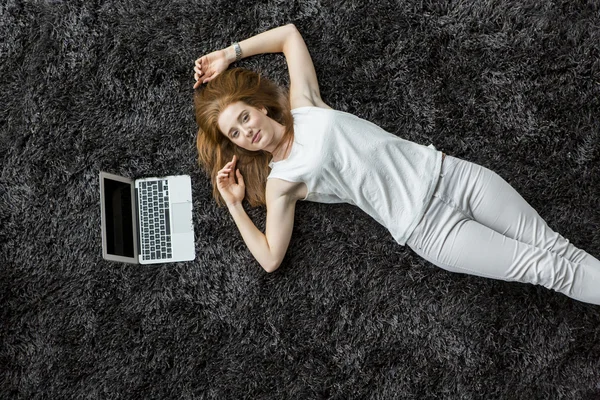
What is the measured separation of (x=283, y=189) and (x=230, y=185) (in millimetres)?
234

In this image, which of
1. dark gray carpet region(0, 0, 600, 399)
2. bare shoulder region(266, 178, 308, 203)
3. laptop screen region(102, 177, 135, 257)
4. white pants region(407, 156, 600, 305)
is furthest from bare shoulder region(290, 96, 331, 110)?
laptop screen region(102, 177, 135, 257)

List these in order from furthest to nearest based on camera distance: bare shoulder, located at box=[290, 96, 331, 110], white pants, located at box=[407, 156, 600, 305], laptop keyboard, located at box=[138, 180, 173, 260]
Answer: laptop keyboard, located at box=[138, 180, 173, 260], bare shoulder, located at box=[290, 96, 331, 110], white pants, located at box=[407, 156, 600, 305]

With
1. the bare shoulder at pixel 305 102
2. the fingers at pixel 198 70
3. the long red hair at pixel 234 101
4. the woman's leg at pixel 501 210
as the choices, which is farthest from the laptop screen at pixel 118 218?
the woman's leg at pixel 501 210

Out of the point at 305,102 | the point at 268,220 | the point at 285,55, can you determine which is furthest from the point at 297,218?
the point at 285,55

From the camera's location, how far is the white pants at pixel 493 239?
1.35 meters

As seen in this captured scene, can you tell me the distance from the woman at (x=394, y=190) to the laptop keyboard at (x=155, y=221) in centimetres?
29

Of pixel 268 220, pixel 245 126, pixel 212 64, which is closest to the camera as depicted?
pixel 245 126

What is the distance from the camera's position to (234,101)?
1.38 metres

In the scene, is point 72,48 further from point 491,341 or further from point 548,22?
point 491,341

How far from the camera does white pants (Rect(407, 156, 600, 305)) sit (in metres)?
1.35

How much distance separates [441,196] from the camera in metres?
1.40

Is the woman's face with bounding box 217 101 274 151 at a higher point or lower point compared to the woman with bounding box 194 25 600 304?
higher

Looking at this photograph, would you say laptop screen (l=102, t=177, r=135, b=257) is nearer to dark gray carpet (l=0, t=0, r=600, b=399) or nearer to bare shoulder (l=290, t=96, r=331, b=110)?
dark gray carpet (l=0, t=0, r=600, b=399)

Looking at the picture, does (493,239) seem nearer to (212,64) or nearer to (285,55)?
(285,55)
